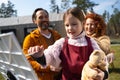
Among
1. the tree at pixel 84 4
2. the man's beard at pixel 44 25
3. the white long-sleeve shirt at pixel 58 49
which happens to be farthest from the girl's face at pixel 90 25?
the tree at pixel 84 4

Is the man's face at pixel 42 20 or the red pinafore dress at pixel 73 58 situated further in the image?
the man's face at pixel 42 20

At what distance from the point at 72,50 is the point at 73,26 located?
0.21 m

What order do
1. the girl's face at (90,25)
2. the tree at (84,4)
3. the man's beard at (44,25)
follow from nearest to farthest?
the girl's face at (90,25)
the man's beard at (44,25)
the tree at (84,4)

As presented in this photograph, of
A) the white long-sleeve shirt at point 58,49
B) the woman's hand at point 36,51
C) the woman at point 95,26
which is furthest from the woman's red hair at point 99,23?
the woman's hand at point 36,51

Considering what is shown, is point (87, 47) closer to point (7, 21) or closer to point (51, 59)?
point (51, 59)

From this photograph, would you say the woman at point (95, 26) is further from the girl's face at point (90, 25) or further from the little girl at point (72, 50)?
the little girl at point (72, 50)

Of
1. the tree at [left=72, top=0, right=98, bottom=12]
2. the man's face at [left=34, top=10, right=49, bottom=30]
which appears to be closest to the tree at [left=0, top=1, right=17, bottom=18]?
the tree at [left=72, top=0, right=98, bottom=12]

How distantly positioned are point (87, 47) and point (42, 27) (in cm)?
101

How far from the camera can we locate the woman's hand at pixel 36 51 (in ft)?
8.11

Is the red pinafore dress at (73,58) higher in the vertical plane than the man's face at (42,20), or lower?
lower

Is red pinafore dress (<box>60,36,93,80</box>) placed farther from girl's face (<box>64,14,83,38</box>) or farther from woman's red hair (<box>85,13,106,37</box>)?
woman's red hair (<box>85,13,106,37</box>)

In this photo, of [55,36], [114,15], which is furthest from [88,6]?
[55,36]

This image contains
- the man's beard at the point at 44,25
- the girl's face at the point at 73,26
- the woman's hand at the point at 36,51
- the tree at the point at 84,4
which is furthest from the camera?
the tree at the point at 84,4

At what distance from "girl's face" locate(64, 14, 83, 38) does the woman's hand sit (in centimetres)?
29
